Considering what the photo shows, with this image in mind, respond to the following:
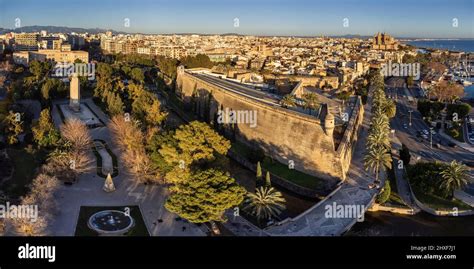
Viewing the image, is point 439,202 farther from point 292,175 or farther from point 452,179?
point 292,175

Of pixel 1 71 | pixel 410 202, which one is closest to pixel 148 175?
pixel 410 202

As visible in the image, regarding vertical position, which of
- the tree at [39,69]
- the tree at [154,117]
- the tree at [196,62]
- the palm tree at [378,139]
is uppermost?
the tree at [196,62]

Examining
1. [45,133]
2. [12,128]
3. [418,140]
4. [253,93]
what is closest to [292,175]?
[253,93]

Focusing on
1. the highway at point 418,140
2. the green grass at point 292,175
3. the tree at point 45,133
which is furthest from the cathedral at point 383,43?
the tree at point 45,133

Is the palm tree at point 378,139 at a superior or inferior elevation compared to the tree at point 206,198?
superior

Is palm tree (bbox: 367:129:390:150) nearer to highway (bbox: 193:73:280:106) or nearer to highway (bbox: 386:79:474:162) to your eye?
highway (bbox: 386:79:474:162)

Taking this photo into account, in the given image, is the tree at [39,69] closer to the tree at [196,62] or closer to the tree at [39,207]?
the tree at [196,62]

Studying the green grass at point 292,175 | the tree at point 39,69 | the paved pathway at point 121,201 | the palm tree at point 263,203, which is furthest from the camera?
the tree at point 39,69

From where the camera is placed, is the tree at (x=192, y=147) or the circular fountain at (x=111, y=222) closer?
the circular fountain at (x=111, y=222)
